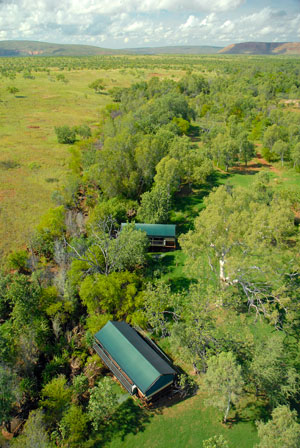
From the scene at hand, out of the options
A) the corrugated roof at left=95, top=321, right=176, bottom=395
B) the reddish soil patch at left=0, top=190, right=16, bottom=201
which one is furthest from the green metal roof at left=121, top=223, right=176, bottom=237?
the reddish soil patch at left=0, top=190, right=16, bottom=201

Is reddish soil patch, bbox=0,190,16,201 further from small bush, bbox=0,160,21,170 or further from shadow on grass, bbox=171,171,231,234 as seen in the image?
shadow on grass, bbox=171,171,231,234

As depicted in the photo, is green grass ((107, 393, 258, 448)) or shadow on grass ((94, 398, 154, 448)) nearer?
green grass ((107, 393, 258, 448))

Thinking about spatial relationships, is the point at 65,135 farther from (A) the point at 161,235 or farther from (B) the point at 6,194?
(A) the point at 161,235

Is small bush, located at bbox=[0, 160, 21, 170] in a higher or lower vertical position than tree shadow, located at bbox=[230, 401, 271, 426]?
higher

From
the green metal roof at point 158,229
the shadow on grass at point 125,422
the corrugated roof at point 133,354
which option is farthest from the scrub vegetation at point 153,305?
the green metal roof at point 158,229

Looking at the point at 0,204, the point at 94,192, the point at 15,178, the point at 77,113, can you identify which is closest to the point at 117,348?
the point at 94,192

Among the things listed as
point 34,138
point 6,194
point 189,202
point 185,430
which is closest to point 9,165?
point 6,194

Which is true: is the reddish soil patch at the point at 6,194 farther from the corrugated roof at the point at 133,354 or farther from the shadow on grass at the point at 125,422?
the shadow on grass at the point at 125,422
